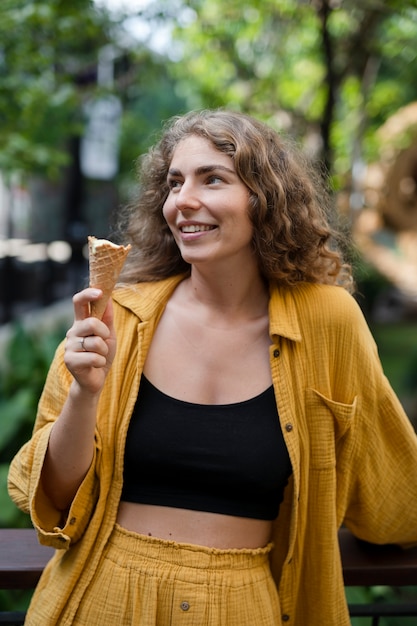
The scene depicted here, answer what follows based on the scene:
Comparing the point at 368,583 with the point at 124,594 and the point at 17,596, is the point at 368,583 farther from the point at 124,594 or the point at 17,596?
the point at 17,596

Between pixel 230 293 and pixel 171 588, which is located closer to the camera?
pixel 171 588

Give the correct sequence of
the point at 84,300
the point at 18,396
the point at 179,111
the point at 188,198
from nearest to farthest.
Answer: the point at 84,300, the point at 188,198, the point at 18,396, the point at 179,111

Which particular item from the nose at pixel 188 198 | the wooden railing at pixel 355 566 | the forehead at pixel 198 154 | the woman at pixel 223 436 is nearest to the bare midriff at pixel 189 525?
the woman at pixel 223 436

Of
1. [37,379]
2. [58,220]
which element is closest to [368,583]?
[37,379]

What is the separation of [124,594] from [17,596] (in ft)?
5.93

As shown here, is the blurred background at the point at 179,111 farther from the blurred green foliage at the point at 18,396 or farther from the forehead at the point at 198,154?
the forehead at the point at 198,154

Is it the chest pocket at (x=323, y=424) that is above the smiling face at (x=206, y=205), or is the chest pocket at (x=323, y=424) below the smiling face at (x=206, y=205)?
below

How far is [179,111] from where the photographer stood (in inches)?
326

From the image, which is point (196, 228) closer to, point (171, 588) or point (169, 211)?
point (169, 211)

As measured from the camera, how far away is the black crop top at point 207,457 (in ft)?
5.79

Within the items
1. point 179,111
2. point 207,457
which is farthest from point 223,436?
point 179,111

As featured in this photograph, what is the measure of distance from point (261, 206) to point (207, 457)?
0.63 meters

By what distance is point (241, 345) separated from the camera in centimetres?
192

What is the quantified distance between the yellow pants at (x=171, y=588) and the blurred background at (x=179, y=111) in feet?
3.42
